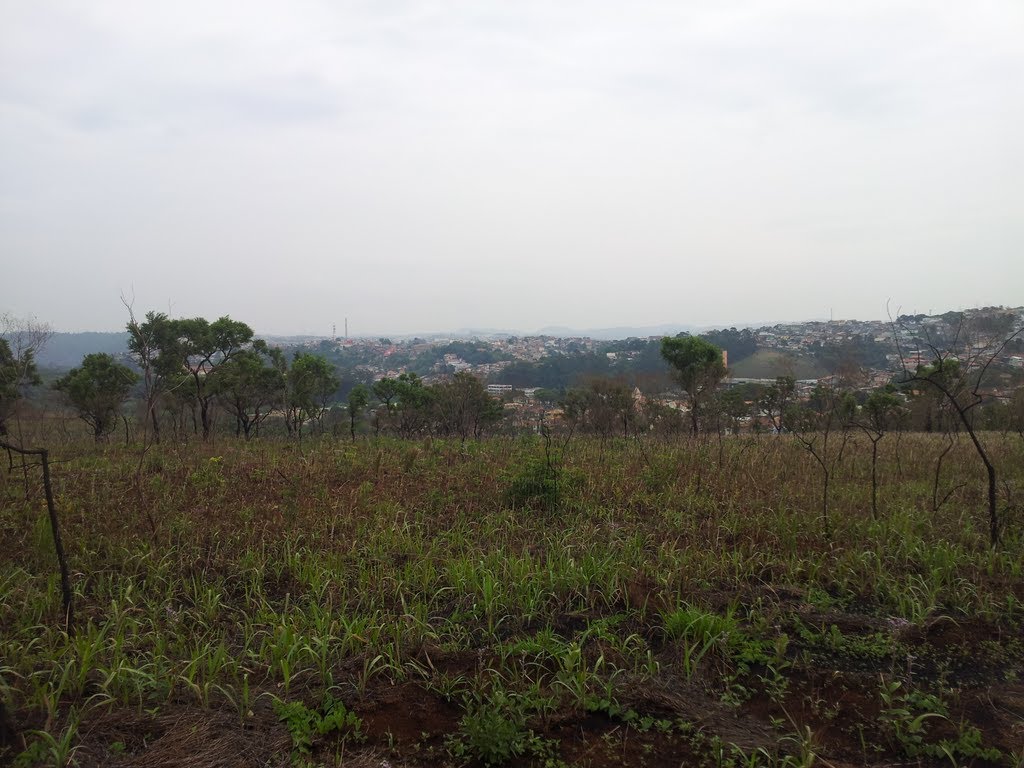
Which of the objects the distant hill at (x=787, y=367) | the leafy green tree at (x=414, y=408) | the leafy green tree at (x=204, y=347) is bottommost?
the leafy green tree at (x=414, y=408)

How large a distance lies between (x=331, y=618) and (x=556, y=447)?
18.0 ft

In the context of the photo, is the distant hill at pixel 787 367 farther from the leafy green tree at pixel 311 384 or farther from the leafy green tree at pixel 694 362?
the leafy green tree at pixel 311 384

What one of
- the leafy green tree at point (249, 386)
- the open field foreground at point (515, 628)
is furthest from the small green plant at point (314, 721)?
the leafy green tree at point (249, 386)

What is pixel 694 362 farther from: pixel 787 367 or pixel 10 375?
pixel 10 375

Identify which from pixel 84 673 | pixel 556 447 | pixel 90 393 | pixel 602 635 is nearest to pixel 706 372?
pixel 556 447

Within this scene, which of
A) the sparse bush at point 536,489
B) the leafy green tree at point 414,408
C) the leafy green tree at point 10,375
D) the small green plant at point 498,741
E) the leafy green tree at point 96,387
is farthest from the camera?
the leafy green tree at point 414,408

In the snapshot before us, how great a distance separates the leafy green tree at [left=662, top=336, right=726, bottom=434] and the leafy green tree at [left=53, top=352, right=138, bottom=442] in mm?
15727

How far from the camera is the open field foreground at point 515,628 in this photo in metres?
2.25

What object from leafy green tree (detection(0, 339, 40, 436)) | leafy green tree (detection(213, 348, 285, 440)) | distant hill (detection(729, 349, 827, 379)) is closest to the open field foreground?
leafy green tree (detection(0, 339, 40, 436))

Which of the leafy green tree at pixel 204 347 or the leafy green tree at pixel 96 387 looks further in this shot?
the leafy green tree at pixel 96 387

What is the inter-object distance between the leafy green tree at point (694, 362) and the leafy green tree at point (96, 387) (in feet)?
51.6

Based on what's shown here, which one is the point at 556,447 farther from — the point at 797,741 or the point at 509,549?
the point at 797,741

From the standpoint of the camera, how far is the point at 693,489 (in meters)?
5.86

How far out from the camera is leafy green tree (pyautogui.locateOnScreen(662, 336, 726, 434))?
15.8 m
